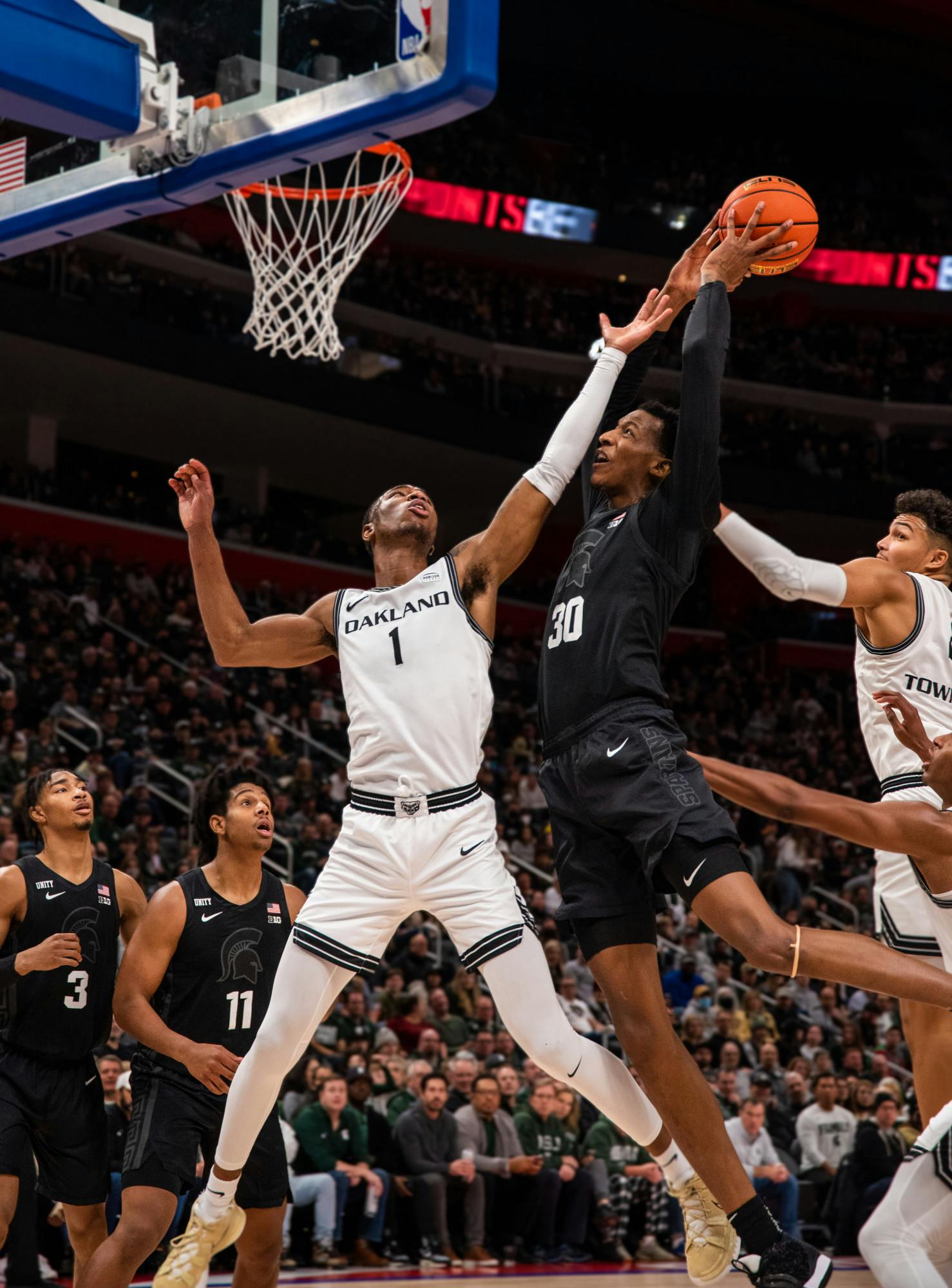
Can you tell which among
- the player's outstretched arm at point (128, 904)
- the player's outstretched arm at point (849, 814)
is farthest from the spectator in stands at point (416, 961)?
the player's outstretched arm at point (849, 814)

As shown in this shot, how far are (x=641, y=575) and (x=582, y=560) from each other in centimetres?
25

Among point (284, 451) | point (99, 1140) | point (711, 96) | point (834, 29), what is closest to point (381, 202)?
point (99, 1140)

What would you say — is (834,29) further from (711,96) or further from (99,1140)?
(99,1140)

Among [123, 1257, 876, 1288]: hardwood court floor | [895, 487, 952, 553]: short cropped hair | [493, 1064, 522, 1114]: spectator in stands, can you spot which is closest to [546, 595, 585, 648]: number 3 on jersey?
[895, 487, 952, 553]: short cropped hair

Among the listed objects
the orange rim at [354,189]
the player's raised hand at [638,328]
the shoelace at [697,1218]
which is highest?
the orange rim at [354,189]

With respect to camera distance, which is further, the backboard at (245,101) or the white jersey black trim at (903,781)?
the backboard at (245,101)

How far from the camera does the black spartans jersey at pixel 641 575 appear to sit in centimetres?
494

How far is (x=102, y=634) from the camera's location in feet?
61.5

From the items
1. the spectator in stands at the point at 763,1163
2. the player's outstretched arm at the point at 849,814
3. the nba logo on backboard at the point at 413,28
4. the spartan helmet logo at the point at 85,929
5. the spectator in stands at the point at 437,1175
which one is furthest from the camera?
the spectator in stands at the point at 763,1163

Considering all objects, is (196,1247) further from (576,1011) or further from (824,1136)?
(824,1136)

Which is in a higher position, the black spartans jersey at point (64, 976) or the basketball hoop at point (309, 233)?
the basketball hoop at point (309, 233)

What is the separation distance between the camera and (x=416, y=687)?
505 cm

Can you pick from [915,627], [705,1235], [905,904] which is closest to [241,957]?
[705,1235]

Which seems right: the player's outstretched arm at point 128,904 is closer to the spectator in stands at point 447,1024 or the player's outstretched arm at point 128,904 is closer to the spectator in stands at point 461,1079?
the spectator in stands at point 461,1079
